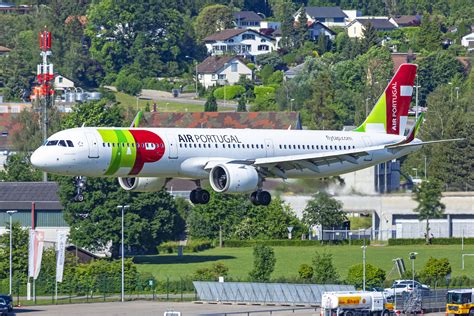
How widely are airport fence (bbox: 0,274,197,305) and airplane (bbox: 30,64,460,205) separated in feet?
74.4

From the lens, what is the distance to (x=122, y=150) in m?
100

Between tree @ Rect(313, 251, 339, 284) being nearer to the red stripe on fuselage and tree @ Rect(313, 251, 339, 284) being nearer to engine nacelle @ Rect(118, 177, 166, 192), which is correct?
engine nacelle @ Rect(118, 177, 166, 192)

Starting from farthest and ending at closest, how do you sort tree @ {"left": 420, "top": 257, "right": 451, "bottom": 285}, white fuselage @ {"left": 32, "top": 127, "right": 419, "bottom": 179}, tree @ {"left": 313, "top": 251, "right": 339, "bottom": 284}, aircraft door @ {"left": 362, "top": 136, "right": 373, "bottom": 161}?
tree @ {"left": 420, "top": 257, "right": 451, "bottom": 285} < tree @ {"left": 313, "top": 251, "right": 339, "bottom": 284} < aircraft door @ {"left": 362, "top": 136, "right": 373, "bottom": 161} < white fuselage @ {"left": 32, "top": 127, "right": 419, "bottom": 179}

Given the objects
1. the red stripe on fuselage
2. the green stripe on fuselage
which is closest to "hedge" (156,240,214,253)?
the red stripe on fuselage

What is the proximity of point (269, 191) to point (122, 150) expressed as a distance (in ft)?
57.8

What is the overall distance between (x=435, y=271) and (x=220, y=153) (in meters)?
35.7

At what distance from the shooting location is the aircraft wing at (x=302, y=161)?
10631 cm

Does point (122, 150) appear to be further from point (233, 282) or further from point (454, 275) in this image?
point (454, 275)

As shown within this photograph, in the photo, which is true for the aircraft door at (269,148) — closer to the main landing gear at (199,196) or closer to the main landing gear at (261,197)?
the main landing gear at (261,197)

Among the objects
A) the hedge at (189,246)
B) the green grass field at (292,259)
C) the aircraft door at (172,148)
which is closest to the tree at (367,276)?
the green grass field at (292,259)

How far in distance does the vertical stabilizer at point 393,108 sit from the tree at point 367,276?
17.2 m

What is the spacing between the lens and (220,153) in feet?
347

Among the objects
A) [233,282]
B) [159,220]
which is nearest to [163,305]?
[233,282]

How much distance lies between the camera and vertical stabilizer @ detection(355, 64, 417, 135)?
117188mm
